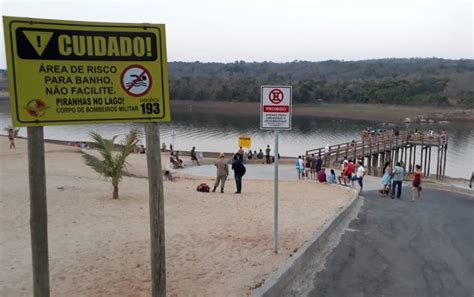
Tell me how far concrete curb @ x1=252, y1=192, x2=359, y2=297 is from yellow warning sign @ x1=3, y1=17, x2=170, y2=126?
2591 mm

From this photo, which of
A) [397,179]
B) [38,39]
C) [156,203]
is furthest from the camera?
[397,179]

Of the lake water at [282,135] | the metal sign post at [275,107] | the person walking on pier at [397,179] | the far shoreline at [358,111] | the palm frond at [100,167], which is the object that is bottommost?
the lake water at [282,135]

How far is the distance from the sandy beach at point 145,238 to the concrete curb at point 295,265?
0.64 feet

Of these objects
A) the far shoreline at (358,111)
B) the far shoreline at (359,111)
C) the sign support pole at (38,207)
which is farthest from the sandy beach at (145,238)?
the far shoreline at (359,111)

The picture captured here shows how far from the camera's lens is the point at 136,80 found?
14.7 feet

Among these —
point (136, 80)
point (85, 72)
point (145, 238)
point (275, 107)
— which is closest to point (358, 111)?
point (145, 238)

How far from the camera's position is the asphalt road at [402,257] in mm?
6766

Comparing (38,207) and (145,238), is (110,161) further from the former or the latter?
(38,207)

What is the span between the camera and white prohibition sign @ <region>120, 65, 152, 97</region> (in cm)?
444

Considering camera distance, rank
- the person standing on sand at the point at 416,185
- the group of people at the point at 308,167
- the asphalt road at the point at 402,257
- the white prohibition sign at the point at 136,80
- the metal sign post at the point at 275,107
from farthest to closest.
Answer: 1. the group of people at the point at 308,167
2. the person standing on sand at the point at 416,185
3. the metal sign post at the point at 275,107
4. the asphalt road at the point at 402,257
5. the white prohibition sign at the point at 136,80

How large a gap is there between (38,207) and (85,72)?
1.15 metres

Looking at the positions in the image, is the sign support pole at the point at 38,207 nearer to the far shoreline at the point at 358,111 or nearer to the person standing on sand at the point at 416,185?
the person standing on sand at the point at 416,185

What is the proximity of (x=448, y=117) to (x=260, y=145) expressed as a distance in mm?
49789

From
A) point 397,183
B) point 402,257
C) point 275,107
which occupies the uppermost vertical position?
point 275,107
